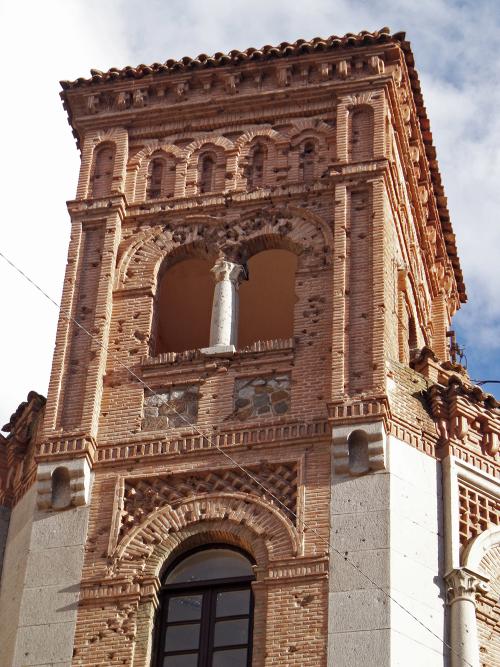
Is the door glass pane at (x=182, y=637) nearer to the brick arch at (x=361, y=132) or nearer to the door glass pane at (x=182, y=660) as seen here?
the door glass pane at (x=182, y=660)

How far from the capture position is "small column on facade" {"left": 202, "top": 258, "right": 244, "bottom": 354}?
89.9 feet

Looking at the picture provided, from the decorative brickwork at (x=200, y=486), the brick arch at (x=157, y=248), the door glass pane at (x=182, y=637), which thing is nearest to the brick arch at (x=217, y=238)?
the brick arch at (x=157, y=248)

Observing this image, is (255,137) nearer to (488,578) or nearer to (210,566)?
(210,566)

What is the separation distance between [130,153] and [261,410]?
18.2ft

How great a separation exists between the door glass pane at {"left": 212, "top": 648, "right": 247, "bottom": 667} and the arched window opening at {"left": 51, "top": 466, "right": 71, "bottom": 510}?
9.97 ft

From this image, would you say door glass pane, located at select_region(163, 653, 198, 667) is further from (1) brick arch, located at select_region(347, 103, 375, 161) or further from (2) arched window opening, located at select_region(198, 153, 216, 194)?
(1) brick arch, located at select_region(347, 103, 375, 161)

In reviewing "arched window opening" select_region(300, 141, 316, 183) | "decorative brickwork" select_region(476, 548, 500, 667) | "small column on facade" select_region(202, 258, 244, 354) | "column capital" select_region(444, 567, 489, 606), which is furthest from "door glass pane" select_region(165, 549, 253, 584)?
"arched window opening" select_region(300, 141, 316, 183)

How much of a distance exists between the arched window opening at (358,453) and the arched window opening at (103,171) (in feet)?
19.9

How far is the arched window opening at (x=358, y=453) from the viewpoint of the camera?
994 inches

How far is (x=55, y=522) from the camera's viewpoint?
84.2 feet

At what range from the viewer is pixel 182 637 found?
24500 mm

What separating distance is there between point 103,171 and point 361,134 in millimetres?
3694

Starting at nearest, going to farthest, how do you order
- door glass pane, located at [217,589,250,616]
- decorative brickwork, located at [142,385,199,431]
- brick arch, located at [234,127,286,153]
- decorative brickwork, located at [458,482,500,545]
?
1. door glass pane, located at [217,589,250,616]
2. decorative brickwork, located at [458,482,500,545]
3. decorative brickwork, located at [142,385,199,431]
4. brick arch, located at [234,127,286,153]

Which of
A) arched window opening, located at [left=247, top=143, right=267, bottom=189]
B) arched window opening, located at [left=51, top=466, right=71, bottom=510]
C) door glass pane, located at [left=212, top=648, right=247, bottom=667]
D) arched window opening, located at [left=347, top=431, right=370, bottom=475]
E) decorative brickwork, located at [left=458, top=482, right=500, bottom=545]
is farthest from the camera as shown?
arched window opening, located at [left=247, top=143, right=267, bottom=189]
